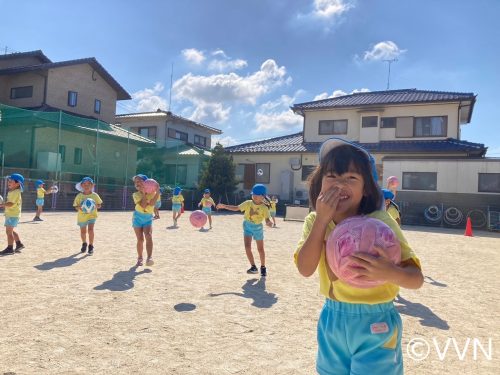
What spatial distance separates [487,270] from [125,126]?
117ft

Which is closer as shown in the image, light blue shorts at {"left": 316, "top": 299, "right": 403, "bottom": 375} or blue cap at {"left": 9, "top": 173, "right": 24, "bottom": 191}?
light blue shorts at {"left": 316, "top": 299, "right": 403, "bottom": 375}

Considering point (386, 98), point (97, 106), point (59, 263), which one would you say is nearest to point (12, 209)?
point (59, 263)

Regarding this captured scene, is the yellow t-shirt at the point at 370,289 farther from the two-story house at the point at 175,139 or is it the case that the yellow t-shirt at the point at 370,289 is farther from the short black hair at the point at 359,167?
the two-story house at the point at 175,139

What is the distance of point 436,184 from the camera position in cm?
2328

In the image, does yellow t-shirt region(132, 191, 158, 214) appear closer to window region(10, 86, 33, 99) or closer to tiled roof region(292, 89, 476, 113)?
tiled roof region(292, 89, 476, 113)

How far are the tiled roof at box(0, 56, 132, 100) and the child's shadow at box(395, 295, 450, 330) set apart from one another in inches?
1107

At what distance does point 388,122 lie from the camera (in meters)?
28.0

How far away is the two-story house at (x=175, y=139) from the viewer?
110 ft

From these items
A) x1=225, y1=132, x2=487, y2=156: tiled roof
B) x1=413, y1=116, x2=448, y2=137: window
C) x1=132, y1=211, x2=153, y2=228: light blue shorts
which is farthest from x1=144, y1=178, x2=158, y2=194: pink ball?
x1=413, y1=116, x2=448, y2=137: window

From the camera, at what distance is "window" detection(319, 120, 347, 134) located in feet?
97.1

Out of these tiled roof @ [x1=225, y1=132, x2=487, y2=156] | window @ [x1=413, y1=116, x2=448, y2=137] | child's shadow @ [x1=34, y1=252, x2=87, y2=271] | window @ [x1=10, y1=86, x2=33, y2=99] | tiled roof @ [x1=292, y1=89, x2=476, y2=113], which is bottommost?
child's shadow @ [x1=34, y1=252, x2=87, y2=271]

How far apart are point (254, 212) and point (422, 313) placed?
3381 millimetres

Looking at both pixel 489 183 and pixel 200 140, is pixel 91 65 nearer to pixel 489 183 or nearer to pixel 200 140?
pixel 200 140

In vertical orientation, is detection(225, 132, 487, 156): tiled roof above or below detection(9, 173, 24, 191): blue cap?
above
